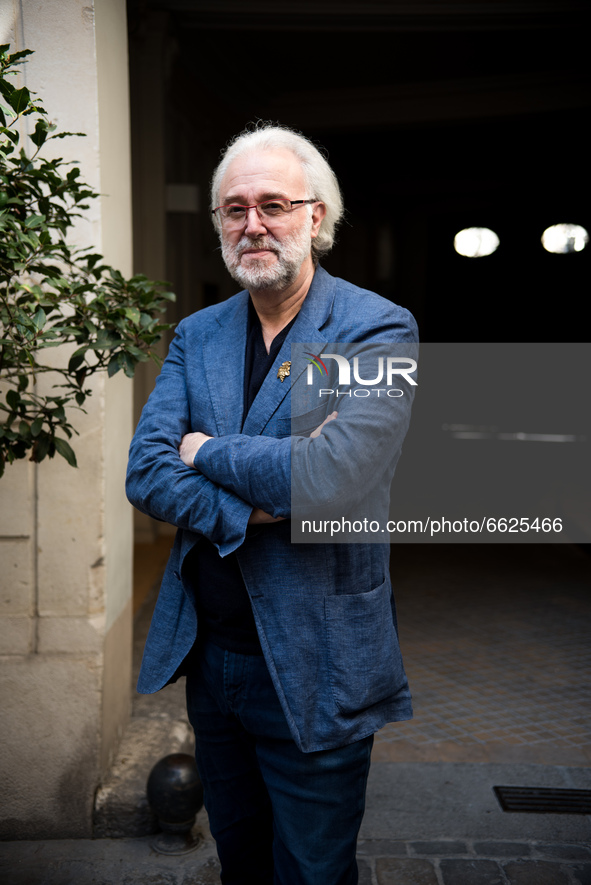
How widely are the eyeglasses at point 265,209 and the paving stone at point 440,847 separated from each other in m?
2.39

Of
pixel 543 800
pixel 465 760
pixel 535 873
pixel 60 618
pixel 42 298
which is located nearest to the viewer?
pixel 42 298

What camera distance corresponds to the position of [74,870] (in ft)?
9.96

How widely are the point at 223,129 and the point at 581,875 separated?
9740 millimetres

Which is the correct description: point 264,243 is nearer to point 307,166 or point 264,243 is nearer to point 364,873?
point 307,166

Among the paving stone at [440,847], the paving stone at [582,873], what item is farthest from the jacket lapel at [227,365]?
the paving stone at [582,873]

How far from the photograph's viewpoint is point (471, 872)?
9.81 feet

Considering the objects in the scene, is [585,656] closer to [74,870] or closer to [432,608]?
[432,608]

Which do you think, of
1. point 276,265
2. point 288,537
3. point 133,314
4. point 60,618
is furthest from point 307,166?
point 60,618

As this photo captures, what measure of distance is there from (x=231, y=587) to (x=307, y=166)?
1087 mm

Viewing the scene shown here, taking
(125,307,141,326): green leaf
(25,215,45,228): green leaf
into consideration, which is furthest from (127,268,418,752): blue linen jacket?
(25,215,45,228): green leaf

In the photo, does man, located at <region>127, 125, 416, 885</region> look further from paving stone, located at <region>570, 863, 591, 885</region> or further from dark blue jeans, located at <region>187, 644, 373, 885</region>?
paving stone, located at <region>570, 863, 591, 885</region>

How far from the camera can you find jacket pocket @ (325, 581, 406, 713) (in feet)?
6.48

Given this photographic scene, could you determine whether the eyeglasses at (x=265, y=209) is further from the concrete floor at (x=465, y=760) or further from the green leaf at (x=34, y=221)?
the concrete floor at (x=465, y=760)

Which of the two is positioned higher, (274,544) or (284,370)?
(284,370)
